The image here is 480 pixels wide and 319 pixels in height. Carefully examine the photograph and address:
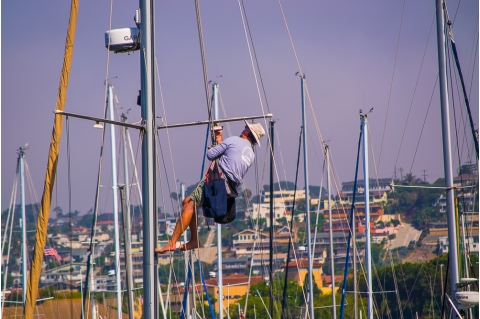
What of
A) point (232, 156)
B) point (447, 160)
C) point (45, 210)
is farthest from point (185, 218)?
point (447, 160)

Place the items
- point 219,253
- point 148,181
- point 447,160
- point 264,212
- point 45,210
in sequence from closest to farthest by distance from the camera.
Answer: point 148,181 → point 45,210 → point 447,160 → point 219,253 → point 264,212

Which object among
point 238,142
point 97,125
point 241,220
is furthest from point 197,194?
point 241,220

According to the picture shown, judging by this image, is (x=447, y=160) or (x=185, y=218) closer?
(x=185, y=218)

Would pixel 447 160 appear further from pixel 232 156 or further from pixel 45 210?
pixel 45 210

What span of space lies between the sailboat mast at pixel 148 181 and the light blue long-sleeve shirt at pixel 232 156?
2.23 ft

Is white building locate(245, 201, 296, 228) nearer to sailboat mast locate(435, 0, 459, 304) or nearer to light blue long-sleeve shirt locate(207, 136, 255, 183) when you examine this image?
sailboat mast locate(435, 0, 459, 304)

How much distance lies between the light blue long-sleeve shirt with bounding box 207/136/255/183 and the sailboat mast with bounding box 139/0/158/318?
68 centimetres

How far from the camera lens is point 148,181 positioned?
8141 millimetres

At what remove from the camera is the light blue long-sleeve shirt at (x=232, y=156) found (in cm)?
851

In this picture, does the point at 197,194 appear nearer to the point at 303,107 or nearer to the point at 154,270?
the point at 154,270

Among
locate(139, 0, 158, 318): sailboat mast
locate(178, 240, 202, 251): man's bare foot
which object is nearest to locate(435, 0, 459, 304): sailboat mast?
locate(178, 240, 202, 251): man's bare foot

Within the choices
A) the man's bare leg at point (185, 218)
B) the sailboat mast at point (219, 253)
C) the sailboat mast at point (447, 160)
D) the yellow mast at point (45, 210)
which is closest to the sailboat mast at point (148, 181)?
the man's bare leg at point (185, 218)

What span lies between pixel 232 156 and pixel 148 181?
0.90 m

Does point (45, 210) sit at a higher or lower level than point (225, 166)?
lower
